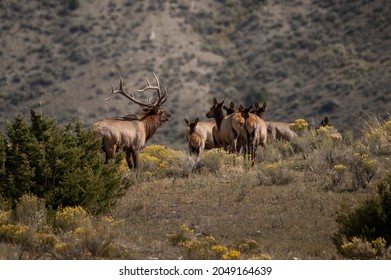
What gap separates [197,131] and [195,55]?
4644 cm

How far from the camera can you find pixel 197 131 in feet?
85.2

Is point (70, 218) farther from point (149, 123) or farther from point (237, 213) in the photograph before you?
point (149, 123)

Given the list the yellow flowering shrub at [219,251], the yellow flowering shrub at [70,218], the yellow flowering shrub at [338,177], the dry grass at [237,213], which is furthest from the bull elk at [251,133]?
the yellow flowering shrub at [219,251]

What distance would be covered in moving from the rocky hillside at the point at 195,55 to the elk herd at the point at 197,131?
32985mm

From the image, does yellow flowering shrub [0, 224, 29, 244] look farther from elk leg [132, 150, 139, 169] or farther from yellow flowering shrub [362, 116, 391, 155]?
yellow flowering shrub [362, 116, 391, 155]

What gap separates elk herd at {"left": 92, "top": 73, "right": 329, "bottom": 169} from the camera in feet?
67.5

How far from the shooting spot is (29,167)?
1546 centimetres

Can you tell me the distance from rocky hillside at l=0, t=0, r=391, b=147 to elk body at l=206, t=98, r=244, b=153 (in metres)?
33.7

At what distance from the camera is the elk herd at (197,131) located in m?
20.6

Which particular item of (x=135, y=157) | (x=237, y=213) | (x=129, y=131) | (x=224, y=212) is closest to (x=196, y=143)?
(x=135, y=157)

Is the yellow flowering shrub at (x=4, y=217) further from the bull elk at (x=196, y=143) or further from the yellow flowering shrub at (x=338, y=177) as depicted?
the bull elk at (x=196, y=143)

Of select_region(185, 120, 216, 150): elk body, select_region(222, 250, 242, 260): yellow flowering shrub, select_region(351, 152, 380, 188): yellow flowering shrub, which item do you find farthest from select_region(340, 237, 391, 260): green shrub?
select_region(185, 120, 216, 150): elk body

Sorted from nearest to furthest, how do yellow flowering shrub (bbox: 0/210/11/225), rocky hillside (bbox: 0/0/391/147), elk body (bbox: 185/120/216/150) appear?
yellow flowering shrub (bbox: 0/210/11/225), elk body (bbox: 185/120/216/150), rocky hillside (bbox: 0/0/391/147)

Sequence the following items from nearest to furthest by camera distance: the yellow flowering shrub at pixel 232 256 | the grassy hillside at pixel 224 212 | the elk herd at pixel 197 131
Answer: the yellow flowering shrub at pixel 232 256 < the grassy hillside at pixel 224 212 < the elk herd at pixel 197 131
